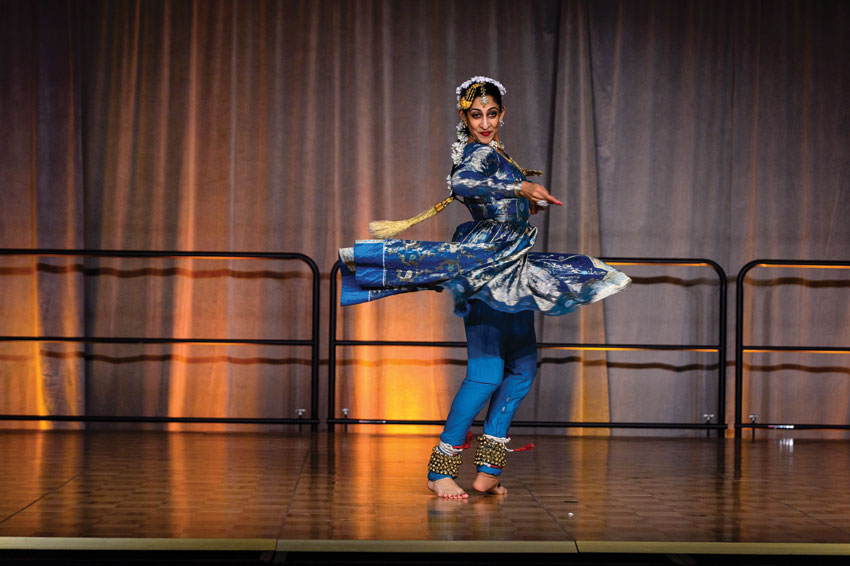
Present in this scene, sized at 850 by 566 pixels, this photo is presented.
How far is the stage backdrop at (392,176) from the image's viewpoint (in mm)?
4352

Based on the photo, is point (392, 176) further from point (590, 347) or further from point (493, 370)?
point (493, 370)

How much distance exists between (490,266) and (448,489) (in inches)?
23.4

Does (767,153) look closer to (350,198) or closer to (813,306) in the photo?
(813,306)

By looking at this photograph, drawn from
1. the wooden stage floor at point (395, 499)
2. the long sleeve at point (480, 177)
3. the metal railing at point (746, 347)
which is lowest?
the wooden stage floor at point (395, 499)

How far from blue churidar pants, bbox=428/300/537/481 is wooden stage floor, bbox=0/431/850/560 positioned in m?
0.20

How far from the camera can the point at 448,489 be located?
250 centimetres

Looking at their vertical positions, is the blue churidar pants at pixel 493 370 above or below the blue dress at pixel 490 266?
below

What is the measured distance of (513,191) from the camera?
8.05ft

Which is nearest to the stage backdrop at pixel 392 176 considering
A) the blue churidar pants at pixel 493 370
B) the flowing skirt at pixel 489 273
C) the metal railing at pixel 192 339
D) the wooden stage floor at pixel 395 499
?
the metal railing at pixel 192 339

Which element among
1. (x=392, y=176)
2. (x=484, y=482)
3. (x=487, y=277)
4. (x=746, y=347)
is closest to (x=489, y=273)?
(x=487, y=277)

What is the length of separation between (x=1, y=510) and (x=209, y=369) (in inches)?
83.8

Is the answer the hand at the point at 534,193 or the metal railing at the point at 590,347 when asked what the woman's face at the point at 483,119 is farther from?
the metal railing at the point at 590,347

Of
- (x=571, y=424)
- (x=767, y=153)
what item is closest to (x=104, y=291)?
(x=571, y=424)

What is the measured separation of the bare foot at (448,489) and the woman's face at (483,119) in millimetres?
919
